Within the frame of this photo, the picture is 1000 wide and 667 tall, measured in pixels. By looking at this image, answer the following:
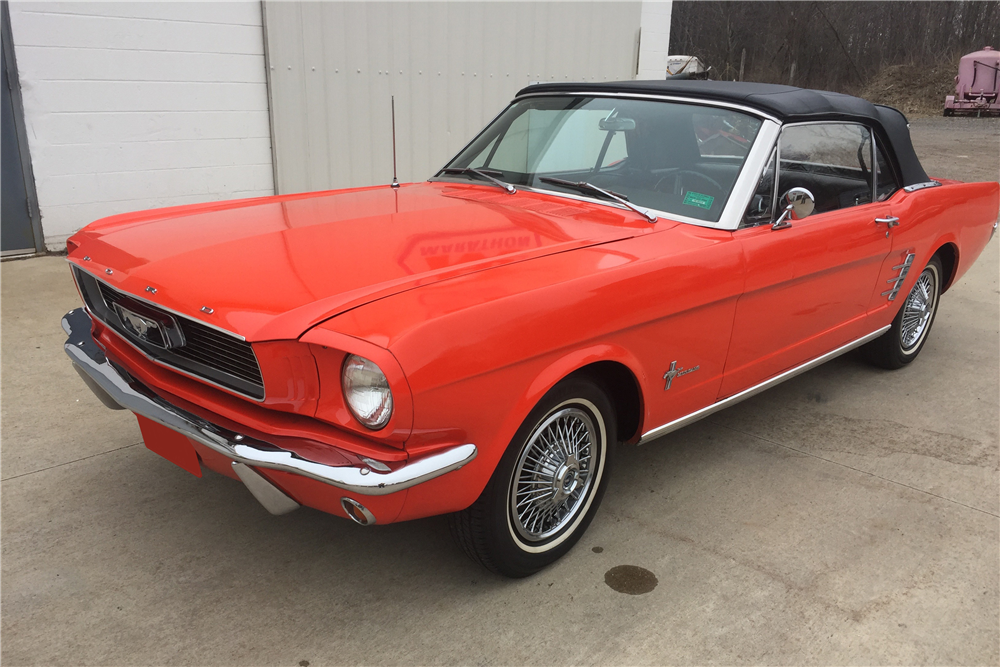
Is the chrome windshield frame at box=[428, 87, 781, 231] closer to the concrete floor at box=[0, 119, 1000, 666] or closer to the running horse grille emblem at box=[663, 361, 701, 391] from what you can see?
the running horse grille emblem at box=[663, 361, 701, 391]

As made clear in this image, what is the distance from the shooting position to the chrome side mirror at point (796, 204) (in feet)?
10.1

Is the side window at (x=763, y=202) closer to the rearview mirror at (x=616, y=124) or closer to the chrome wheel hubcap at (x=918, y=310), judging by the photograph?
the rearview mirror at (x=616, y=124)

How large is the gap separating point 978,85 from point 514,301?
2653cm

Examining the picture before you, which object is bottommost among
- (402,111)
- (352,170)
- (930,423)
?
(930,423)

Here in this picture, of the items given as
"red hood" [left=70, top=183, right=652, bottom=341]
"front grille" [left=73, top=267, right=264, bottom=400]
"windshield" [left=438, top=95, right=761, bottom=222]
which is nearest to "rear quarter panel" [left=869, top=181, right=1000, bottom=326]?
"windshield" [left=438, top=95, right=761, bottom=222]

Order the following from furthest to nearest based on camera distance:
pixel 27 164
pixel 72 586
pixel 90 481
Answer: pixel 27 164 < pixel 90 481 < pixel 72 586

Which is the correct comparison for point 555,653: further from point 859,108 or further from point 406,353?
point 859,108

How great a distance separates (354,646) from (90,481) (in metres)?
1.48

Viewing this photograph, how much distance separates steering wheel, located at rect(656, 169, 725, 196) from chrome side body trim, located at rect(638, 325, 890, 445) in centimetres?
84

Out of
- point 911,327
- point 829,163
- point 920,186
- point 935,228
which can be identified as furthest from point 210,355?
point 911,327

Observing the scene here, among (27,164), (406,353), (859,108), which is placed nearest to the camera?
(406,353)

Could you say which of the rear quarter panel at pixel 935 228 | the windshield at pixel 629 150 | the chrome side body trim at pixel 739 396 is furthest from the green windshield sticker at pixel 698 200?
the rear quarter panel at pixel 935 228

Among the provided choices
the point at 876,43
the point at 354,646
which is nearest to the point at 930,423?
the point at 354,646

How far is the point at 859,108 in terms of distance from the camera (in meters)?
3.93
